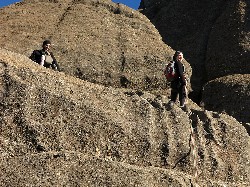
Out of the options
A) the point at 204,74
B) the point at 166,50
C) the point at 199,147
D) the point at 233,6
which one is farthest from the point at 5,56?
the point at 233,6

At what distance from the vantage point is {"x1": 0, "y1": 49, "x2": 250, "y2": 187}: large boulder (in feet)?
49.3

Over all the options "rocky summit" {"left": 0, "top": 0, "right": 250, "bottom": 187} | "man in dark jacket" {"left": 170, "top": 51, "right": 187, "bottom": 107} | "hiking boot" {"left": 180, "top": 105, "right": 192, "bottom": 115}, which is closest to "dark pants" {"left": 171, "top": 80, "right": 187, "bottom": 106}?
"man in dark jacket" {"left": 170, "top": 51, "right": 187, "bottom": 107}

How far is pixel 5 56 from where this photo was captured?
56.1ft

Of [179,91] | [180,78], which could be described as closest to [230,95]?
[179,91]

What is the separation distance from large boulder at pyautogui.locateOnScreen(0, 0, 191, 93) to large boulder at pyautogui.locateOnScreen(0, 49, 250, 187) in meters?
8.81

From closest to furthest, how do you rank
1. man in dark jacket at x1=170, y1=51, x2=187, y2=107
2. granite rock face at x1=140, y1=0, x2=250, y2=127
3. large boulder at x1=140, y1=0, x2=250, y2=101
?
man in dark jacket at x1=170, y1=51, x2=187, y2=107 → granite rock face at x1=140, y1=0, x2=250, y2=127 → large boulder at x1=140, y1=0, x2=250, y2=101

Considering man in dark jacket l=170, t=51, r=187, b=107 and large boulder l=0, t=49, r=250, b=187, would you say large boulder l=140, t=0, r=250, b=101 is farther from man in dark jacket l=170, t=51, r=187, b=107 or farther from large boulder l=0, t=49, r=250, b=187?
large boulder l=0, t=49, r=250, b=187

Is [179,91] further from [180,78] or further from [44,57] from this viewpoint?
[44,57]

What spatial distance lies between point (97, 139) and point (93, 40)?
1353 cm

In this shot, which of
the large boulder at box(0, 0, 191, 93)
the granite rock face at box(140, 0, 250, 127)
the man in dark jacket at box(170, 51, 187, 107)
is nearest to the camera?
the man in dark jacket at box(170, 51, 187, 107)

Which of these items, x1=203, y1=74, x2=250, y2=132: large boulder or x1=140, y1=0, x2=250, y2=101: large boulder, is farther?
x1=140, y1=0, x2=250, y2=101: large boulder

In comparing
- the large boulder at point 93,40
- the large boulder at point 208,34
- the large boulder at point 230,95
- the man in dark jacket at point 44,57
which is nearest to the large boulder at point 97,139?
the man in dark jacket at point 44,57

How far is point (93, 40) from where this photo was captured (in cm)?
2884

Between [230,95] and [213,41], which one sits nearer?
[230,95]
